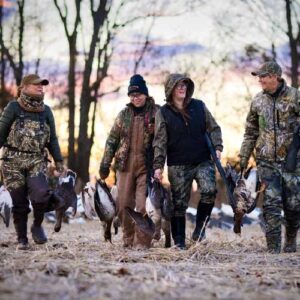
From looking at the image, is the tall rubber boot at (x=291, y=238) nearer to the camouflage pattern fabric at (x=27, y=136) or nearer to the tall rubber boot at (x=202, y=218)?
the tall rubber boot at (x=202, y=218)

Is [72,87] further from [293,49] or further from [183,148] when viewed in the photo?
[183,148]

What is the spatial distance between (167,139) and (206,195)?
87cm

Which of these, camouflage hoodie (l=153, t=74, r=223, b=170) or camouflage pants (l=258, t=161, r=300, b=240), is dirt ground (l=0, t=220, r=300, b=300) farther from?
camouflage hoodie (l=153, t=74, r=223, b=170)

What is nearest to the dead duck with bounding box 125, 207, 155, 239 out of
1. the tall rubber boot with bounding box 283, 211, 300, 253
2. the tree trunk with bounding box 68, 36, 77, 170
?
the tall rubber boot with bounding box 283, 211, 300, 253

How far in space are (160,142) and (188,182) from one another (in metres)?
0.64

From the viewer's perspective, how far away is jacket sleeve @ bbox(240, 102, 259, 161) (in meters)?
9.15

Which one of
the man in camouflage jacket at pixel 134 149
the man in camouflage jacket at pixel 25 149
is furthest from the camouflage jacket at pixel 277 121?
the man in camouflage jacket at pixel 25 149

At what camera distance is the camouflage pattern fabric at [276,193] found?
880 centimetres

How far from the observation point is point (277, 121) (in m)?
8.81

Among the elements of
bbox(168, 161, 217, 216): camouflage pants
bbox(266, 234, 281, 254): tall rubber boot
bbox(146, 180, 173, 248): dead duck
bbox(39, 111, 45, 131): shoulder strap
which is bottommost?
bbox(266, 234, 281, 254): tall rubber boot

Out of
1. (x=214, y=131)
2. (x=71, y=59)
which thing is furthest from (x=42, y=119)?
(x=71, y=59)

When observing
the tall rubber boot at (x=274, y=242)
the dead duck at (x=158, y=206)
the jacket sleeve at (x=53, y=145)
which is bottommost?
the tall rubber boot at (x=274, y=242)

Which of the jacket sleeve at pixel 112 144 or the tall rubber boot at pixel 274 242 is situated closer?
the tall rubber boot at pixel 274 242

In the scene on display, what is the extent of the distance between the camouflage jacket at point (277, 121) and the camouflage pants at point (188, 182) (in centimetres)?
72
